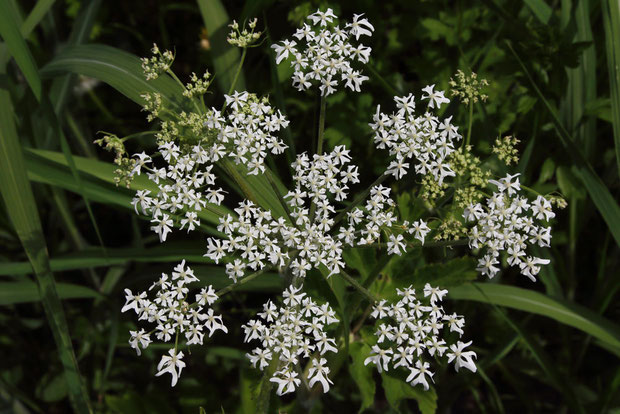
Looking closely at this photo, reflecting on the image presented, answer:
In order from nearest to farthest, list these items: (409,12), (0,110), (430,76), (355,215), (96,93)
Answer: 1. (355,215)
2. (0,110)
3. (430,76)
4. (409,12)
5. (96,93)

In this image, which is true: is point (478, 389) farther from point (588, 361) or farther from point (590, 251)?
point (590, 251)

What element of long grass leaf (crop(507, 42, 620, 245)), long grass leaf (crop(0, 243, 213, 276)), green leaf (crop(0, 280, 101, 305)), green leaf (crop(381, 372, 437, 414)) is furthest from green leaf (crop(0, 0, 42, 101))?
long grass leaf (crop(507, 42, 620, 245))

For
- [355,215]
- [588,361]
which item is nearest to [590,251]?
[588,361]

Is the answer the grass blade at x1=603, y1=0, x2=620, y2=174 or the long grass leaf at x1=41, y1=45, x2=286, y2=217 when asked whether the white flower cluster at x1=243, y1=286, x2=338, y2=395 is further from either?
the grass blade at x1=603, y1=0, x2=620, y2=174

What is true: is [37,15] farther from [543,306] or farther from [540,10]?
[543,306]

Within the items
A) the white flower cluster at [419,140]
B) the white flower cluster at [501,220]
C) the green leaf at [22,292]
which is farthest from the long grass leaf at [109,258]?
the white flower cluster at [501,220]

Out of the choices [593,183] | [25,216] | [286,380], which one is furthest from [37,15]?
[593,183]
